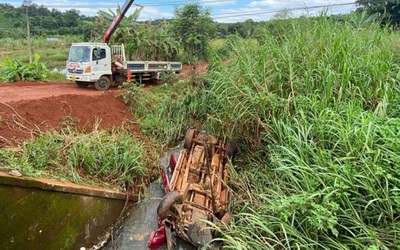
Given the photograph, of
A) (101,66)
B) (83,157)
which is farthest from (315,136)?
(101,66)

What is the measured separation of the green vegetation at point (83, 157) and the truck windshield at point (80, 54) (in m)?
4.83

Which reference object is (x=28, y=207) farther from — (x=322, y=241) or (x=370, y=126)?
(x=370, y=126)

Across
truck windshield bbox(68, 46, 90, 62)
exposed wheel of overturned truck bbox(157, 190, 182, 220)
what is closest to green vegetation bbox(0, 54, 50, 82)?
truck windshield bbox(68, 46, 90, 62)

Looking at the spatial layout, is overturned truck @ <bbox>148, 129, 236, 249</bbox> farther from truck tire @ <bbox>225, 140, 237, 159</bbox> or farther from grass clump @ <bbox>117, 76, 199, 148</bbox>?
grass clump @ <bbox>117, 76, 199, 148</bbox>

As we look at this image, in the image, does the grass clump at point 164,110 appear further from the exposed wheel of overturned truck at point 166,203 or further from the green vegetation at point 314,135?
the exposed wheel of overturned truck at point 166,203

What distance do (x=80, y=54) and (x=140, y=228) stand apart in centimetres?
782

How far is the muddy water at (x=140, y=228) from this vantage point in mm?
4637

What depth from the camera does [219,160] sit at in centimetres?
560

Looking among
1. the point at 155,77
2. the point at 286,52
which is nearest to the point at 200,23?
the point at 155,77

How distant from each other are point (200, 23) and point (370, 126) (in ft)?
52.4

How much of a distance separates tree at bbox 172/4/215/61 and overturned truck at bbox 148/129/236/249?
1268cm

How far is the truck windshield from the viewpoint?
10.3m

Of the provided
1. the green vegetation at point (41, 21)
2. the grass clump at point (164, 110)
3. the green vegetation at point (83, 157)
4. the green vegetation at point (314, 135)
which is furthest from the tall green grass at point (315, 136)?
the green vegetation at point (41, 21)

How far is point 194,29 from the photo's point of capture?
1770 centimetres
